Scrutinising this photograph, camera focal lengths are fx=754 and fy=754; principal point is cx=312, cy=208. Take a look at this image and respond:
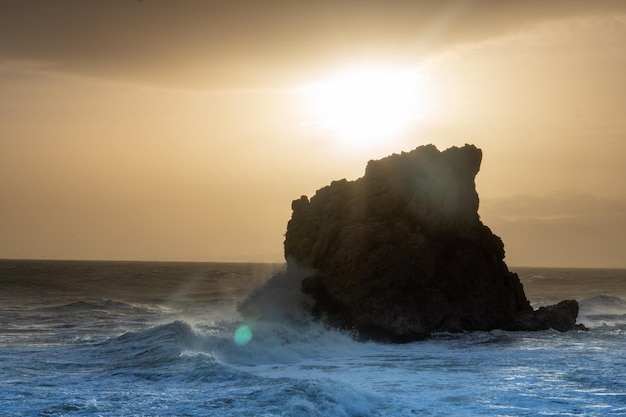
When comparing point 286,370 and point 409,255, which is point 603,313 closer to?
point 409,255

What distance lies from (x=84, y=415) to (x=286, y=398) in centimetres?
546

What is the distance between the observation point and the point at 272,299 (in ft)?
136

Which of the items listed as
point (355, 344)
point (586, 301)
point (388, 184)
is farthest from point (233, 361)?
point (586, 301)

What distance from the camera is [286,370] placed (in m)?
28.4

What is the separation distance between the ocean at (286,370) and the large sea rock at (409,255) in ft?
4.70

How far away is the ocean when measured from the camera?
21.1m

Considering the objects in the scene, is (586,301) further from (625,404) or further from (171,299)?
(625,404)

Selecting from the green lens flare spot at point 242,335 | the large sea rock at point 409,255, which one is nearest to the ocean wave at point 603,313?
the large sea rock at point 409,255

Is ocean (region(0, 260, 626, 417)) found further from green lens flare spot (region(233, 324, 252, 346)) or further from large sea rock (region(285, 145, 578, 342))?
large sea rock (region(285, 145, 578, 342))

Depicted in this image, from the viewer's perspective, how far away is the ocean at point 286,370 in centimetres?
2112

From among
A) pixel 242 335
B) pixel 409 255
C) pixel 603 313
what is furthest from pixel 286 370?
pixel 603 313

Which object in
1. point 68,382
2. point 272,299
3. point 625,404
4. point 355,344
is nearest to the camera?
point 625,404

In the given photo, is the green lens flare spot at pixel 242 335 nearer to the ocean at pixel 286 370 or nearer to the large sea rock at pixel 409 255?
the ocean at pixel 286 370

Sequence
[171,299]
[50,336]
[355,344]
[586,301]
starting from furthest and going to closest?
[171,299] < [586,301] < [50,336] < [355,344]
